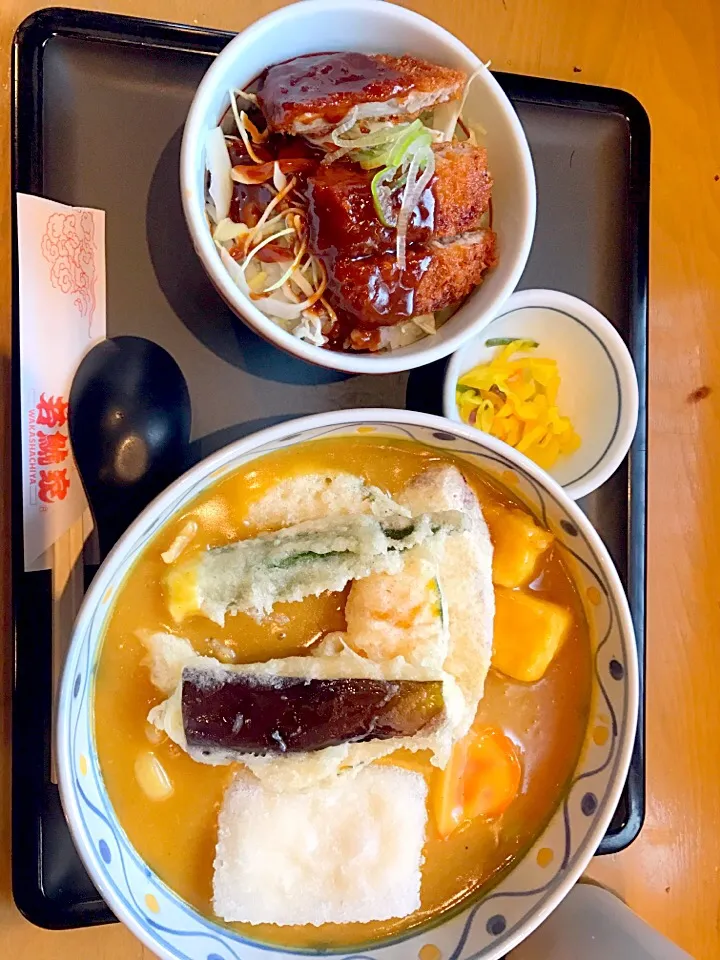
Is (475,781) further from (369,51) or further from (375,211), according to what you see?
(369,51)

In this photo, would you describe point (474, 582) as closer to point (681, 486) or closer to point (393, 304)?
point (393, 304)

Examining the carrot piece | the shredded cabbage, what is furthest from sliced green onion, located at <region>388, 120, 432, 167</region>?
the carrot piece

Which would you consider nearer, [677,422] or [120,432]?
[120,432]

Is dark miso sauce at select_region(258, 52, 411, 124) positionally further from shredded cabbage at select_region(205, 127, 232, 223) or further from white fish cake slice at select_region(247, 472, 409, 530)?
white fish cake slice at select_region(247, 472, 409, 530)

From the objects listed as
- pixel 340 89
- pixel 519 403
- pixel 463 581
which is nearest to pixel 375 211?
pixel 340 89

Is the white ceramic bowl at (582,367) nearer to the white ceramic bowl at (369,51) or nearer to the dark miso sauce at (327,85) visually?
the white ceramic bowl at (369,51)

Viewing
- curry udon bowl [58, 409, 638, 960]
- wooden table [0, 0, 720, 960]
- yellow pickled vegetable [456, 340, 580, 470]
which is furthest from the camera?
wooden table [0, 0, 720, 960]
